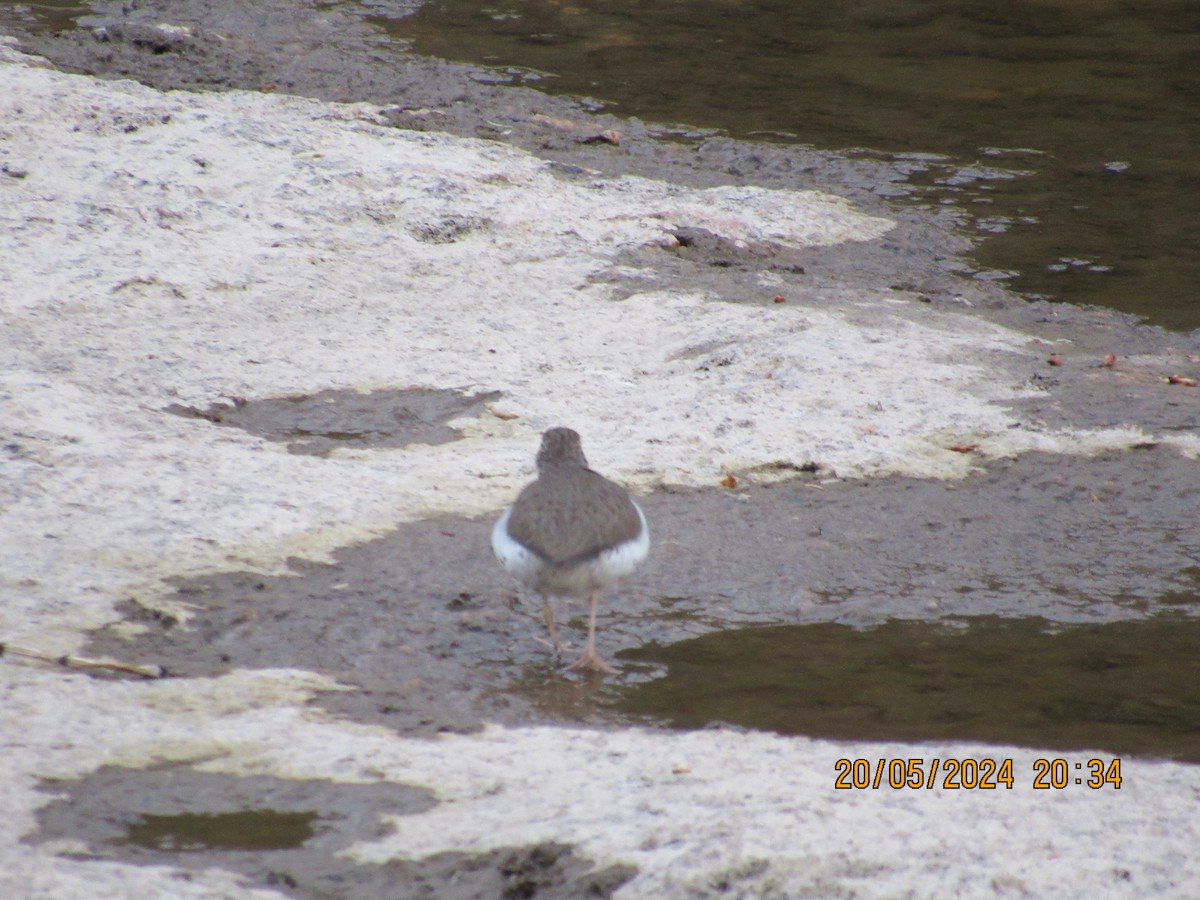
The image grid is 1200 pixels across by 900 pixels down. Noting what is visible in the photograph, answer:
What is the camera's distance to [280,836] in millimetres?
3344

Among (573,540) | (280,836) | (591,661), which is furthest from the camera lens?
(591,661)

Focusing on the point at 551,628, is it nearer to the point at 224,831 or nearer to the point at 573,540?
the point at 573,540

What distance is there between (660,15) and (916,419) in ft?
31.8

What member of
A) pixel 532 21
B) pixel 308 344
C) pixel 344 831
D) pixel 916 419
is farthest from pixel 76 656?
pixel 532 21

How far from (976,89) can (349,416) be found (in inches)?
349

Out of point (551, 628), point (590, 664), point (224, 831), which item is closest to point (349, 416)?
point (551, 628)

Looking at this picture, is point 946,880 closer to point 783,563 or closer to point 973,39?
point 783,563

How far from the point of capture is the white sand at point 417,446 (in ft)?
10.6

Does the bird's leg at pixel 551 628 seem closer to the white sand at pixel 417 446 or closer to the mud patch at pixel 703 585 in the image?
the mud patch at pixel 703 585

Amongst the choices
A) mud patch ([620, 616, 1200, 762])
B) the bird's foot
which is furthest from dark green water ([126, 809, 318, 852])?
the bird's foot

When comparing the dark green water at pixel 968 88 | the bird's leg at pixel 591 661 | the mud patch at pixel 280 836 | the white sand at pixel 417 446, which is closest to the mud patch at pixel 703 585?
the bird's leg at pixel 591 661

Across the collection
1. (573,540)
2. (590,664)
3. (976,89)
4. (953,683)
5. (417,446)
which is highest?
(976,89)

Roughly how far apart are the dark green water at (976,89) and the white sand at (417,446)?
162cm

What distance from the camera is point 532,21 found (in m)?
14.5
